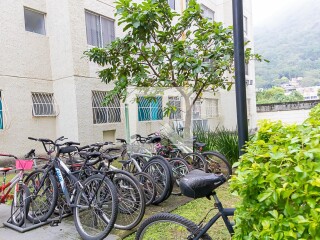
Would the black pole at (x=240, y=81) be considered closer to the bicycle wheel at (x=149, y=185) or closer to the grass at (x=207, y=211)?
the grass at (x=207, y=211)

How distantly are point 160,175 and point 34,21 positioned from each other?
803cm

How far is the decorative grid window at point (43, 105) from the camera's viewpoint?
30.0ft

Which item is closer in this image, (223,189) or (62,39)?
(223,189)

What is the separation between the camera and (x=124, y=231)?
130 inches

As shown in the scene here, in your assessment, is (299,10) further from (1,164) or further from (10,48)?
(1,164)

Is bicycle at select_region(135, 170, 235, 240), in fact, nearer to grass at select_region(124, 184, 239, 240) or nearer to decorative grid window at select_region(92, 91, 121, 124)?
grass at select_region(124, 184, 239, 240)

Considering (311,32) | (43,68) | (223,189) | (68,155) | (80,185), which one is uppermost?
(311,32)

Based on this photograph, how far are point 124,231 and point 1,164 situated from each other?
6.42m

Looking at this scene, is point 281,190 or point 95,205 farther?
point 95,205

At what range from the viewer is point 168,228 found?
221 centimetres

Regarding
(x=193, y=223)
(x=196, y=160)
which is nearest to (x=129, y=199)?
(x=193, y=223)

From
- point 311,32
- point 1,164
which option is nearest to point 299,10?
point 311,32

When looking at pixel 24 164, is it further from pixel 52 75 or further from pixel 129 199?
pixel 52 75

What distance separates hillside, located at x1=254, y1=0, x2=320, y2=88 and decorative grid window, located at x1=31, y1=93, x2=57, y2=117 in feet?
59.4
